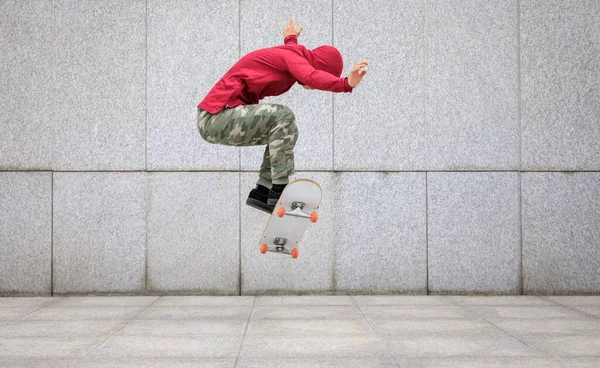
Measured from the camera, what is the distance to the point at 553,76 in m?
9.66

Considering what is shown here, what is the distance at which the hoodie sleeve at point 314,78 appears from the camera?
5.68 m

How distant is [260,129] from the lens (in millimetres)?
6238

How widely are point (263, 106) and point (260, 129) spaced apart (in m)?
0.22

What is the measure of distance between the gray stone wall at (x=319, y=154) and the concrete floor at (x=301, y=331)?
1.69 ft

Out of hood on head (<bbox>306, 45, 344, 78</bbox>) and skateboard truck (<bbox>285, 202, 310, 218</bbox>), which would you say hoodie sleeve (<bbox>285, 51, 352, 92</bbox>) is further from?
skateboard truck (<bbox>285, 202, 310, 218</bbox>)

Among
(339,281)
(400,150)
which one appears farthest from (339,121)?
(339,281)

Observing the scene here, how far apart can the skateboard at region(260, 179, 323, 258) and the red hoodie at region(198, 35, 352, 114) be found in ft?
3.20

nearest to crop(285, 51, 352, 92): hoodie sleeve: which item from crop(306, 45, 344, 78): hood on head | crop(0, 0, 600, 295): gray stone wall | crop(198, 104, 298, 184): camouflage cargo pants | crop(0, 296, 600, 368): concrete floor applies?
crop(306, 45, 344, 78): hood on head

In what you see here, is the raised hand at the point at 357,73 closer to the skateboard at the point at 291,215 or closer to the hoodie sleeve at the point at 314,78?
the hoodie sleeve at the point at 314,78

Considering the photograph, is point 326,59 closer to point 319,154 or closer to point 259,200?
point 259,200

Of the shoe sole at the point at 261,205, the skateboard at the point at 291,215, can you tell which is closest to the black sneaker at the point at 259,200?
the shoe sole at the point at 261,205

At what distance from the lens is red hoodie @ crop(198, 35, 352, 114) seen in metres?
6.02

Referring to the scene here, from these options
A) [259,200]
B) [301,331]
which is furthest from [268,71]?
[301,331]

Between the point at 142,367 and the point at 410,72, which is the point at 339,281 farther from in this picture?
the point at 142,367
